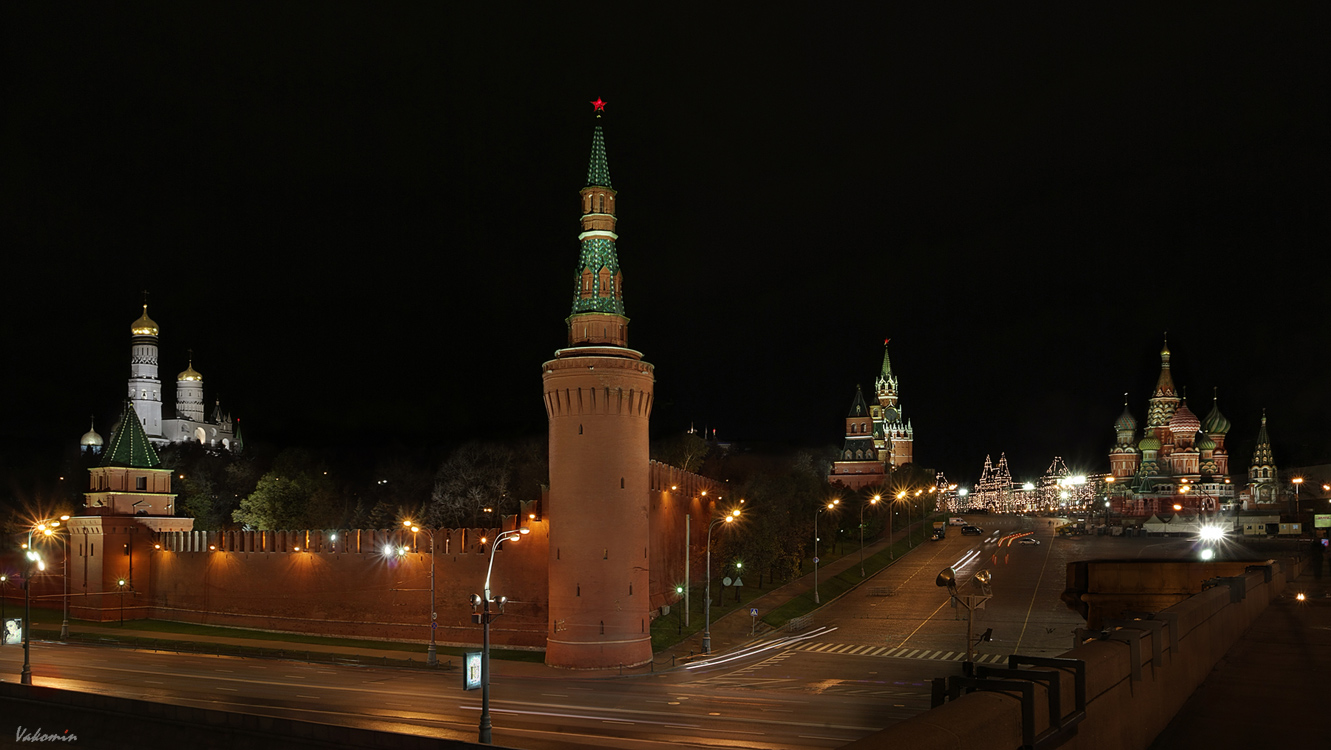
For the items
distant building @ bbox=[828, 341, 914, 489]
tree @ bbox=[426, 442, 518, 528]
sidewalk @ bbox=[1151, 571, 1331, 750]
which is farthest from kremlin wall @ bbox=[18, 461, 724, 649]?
distant building @ bbox=[828, 341, 914, 489]

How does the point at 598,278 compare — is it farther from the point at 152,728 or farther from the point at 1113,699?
the point at 1113,699

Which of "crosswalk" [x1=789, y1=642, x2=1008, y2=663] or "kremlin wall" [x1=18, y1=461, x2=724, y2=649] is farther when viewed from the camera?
"kremlin wall" [x1=18, y1=461, x2=724, y2=649]

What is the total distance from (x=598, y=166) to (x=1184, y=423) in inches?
5118

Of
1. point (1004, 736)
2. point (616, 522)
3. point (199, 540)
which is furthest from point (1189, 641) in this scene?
point (199, 540)

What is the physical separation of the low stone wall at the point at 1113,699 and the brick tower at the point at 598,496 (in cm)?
3102

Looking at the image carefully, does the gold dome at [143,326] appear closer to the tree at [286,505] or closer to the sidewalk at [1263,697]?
the tree at [286,505]

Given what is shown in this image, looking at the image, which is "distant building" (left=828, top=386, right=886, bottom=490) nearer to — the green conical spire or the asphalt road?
the asphalt road

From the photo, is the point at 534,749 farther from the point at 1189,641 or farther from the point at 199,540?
the point at 199,540

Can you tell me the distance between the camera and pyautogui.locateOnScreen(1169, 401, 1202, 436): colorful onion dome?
498ft

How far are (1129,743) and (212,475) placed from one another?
117 metres

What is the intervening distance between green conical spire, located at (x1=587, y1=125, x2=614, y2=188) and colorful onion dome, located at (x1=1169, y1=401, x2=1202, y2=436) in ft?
424

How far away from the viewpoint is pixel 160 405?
148m

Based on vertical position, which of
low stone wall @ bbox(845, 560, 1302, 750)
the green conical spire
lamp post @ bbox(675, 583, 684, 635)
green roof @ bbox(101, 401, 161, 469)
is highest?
the green conical spire

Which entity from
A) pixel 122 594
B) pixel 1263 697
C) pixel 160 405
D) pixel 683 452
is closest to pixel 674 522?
pixel 122 594
